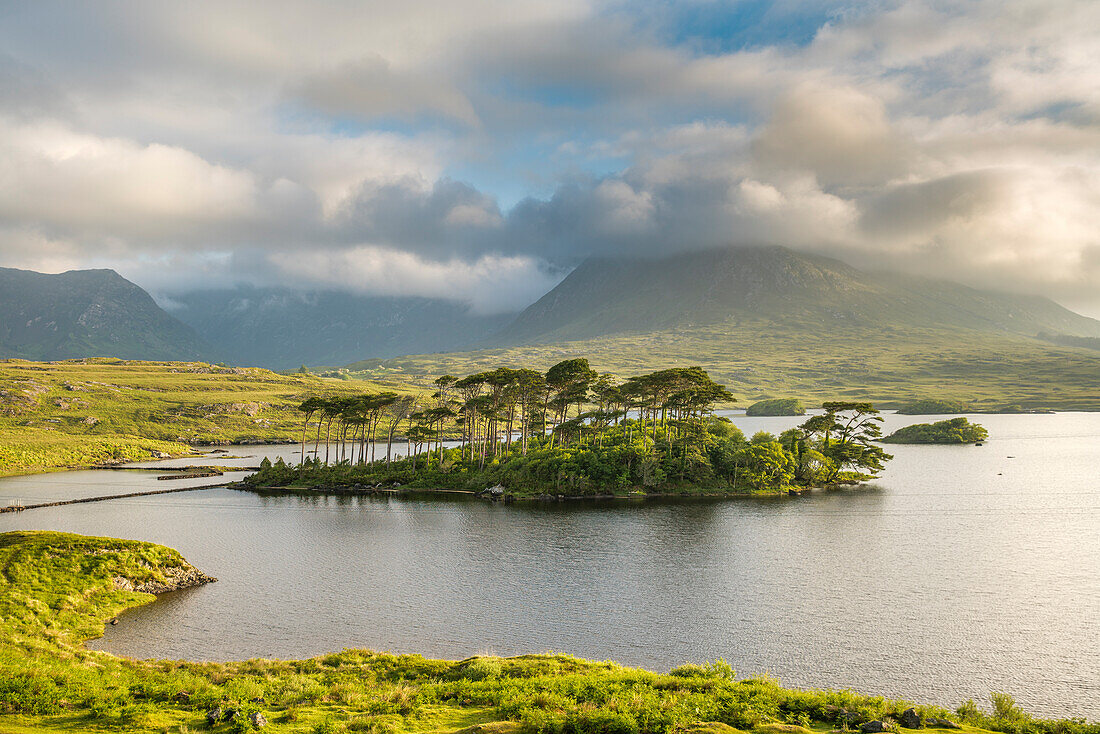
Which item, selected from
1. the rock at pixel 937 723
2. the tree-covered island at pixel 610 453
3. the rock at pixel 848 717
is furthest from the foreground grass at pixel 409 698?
the tree-covered island at pixel 610 453

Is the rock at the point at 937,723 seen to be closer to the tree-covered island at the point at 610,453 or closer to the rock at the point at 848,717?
the rock at the point at 848,717

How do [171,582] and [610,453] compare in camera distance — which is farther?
[610,453]

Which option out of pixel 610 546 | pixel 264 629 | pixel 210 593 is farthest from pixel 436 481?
pixel 264 629

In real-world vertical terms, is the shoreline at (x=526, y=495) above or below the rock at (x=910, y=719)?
below

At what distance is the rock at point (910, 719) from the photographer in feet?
84.6

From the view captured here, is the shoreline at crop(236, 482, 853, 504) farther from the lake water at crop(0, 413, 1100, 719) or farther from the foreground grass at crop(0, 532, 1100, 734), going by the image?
the foreground grass at crop(0, 532, 1100, 734)

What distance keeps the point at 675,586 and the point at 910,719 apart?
29.8 meters

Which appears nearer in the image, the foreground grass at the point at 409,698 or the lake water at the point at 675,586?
the foreground grass at the point at 409,698

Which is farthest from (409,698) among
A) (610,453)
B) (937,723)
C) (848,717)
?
(610,453)

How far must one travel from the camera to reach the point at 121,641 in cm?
4322

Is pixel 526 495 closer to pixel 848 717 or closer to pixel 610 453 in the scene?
pixel 610 453

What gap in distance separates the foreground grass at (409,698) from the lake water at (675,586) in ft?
20.3

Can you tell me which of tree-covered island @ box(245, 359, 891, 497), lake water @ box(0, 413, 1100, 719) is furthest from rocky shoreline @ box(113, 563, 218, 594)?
tree-covered island @ box(245, 359, 891, 497)

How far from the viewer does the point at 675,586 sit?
55062mm
